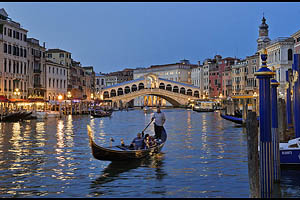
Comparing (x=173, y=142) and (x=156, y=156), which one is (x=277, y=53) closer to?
(x=173, y=142)

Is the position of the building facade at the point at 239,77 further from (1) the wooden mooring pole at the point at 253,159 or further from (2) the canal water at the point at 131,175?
(1) the wooden mooring pole at the point at 253,159

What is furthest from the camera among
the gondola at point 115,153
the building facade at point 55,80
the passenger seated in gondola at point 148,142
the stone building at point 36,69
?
the building facade at point 55,80

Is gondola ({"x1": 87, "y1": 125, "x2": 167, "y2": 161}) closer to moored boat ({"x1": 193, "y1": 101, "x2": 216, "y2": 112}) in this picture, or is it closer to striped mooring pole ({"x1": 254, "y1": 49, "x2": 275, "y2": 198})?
striped mooring pole ({"x1": 254, "y1": 49, "x2": 275, "y2": 198})

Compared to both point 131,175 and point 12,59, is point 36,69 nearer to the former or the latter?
point 12,59

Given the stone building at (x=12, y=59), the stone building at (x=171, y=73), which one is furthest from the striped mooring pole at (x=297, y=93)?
the stone building at (x=171, y=73)

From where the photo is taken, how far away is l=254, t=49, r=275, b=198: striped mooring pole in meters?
5.82

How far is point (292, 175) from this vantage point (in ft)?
25.7

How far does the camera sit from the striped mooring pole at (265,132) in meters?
5.82

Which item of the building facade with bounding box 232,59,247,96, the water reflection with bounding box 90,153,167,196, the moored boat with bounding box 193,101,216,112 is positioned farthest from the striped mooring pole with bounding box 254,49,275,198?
the building facade with bounding box 232,59,247,96

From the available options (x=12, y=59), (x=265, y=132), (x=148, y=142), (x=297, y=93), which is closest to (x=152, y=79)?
(x=12, y=59)

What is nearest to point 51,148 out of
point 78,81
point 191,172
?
point 191,172

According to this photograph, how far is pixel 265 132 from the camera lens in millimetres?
5805

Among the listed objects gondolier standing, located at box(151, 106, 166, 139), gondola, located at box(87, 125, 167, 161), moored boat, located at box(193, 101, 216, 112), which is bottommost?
gondola, located at box(87, 125, 167, 161)

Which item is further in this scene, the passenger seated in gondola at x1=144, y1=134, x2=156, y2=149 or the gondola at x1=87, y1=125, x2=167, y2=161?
the passenger seated in gondola at x1=144, y1=134, x2=156, y2=149
